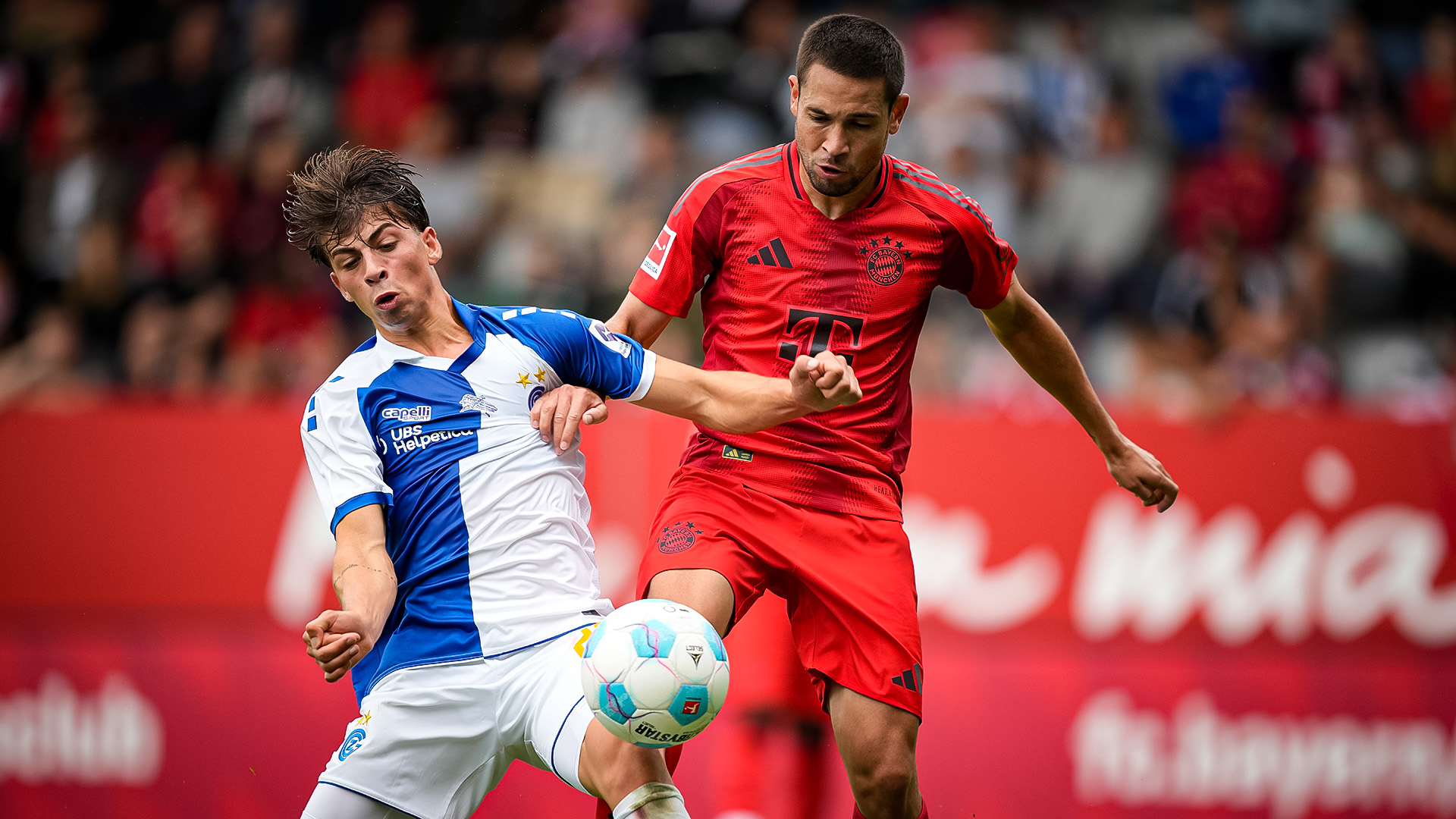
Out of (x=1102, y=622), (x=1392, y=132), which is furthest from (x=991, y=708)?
(x=1392, y=132)

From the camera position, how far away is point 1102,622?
765 centimetres

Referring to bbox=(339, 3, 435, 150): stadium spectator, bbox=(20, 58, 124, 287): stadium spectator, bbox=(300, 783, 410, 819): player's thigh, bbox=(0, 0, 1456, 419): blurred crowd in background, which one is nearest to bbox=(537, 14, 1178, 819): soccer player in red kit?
bbox=(300, 783, 410, 819): player's thigh

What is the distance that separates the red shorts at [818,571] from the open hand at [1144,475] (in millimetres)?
1021

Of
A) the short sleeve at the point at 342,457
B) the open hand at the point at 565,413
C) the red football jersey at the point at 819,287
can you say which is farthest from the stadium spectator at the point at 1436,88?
the short sleeve at the point at 342,457

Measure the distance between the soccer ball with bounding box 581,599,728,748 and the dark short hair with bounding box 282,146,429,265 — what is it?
143cm

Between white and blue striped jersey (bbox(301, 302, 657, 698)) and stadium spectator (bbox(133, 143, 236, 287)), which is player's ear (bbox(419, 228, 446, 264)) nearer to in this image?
white and blue striped jersey (bbox(301, 302, 657, 698))

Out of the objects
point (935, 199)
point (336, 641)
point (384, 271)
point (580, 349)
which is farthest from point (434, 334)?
point (935, 199)

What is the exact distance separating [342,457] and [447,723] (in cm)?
85

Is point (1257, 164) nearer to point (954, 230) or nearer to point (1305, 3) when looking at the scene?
point (1305, 3)

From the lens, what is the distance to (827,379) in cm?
387

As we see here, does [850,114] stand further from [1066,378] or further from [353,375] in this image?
[353,375]

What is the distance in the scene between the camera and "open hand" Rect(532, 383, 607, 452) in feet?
13.8

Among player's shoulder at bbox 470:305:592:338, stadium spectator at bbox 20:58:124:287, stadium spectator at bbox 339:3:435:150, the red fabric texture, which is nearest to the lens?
player's shoulder at bbox 470:305:592:338

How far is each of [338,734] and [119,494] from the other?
1.96 m
